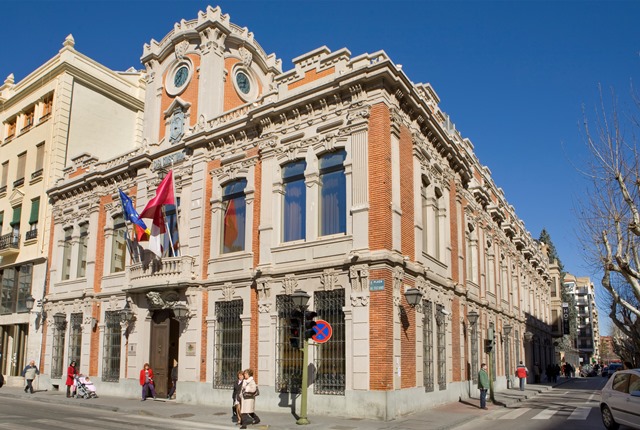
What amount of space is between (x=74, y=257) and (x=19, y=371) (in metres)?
7.58

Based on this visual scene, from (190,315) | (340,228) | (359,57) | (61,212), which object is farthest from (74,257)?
(359,57)

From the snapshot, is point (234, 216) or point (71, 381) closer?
point (234, 216)

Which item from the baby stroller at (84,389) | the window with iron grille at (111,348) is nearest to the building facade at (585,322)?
the window with iron grille at (111,348)

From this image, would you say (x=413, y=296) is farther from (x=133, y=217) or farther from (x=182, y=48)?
(x=182, y=48)

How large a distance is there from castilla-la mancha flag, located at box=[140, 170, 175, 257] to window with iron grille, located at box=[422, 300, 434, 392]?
411 inches

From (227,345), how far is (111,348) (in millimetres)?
7401

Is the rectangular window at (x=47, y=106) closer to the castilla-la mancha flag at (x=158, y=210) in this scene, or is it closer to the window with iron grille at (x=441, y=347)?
the castilla-la mancha flag at (x=158, y=210)

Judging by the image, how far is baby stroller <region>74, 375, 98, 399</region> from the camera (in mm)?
23438

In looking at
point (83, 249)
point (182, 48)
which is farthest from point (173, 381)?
point (182, 48)

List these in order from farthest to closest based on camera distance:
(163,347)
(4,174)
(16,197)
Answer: (4,174) → (16,197) → (163,347)

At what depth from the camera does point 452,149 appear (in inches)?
955

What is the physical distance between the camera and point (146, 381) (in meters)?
22.0

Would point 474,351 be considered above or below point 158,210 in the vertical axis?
below

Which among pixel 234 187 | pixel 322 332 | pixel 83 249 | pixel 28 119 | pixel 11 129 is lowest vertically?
pixel 322 332
